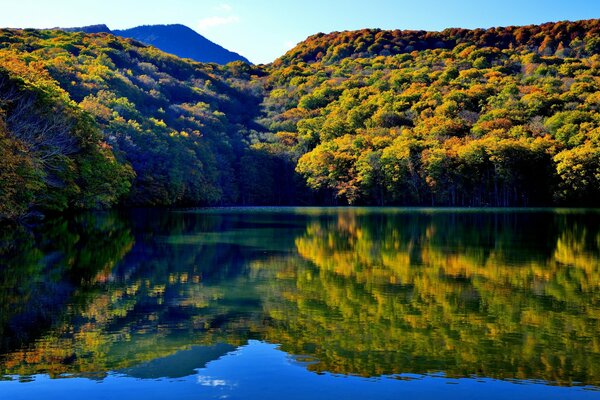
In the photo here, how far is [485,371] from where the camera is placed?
8672 millimetres

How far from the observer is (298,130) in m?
110

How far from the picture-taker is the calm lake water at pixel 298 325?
26.9 feet

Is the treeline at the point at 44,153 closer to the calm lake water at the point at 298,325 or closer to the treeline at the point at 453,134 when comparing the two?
the calm lake water at the point at 298,325

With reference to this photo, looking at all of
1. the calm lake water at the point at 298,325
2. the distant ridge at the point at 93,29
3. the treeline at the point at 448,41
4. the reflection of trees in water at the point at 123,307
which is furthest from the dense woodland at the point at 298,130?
the distant ridge at the point at 93,29

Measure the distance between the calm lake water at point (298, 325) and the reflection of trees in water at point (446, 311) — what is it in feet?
0.14

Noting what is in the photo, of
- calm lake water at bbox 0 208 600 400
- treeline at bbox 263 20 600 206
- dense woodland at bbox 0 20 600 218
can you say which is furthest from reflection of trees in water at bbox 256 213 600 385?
treeline at bbox 263 20 600 206

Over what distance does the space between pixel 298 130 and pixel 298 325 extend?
328ft

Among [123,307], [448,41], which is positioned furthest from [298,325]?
[448,41]

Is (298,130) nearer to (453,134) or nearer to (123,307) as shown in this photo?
(453,134)

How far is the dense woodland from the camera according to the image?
145ft

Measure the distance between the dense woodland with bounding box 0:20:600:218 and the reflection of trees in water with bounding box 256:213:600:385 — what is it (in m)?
17.9

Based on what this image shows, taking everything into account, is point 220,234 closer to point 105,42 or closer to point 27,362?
point 27,362

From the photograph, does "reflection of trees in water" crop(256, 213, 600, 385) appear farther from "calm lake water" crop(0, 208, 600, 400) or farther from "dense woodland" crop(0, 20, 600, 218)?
"dense woodland" crop(0, 20, 600, 218)

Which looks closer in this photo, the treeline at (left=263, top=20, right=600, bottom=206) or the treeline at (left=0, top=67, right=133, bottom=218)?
the treeline at (left=0, top=67, right=133, bottom=218)
